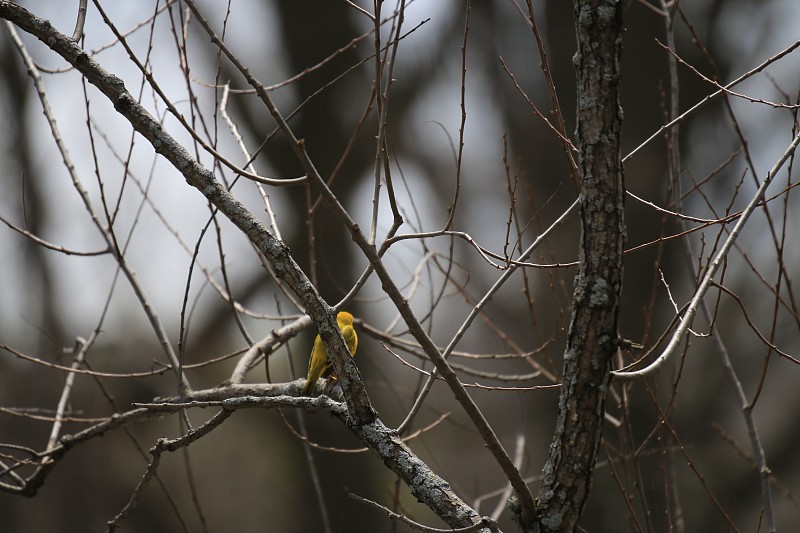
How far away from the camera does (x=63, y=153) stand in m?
2.55

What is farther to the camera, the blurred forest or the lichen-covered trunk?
the blurred forest

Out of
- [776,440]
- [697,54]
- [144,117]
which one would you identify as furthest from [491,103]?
[144,117]

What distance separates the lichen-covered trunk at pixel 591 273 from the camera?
127 cm

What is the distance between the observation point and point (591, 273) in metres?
1.32

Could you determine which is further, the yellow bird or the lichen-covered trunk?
the yellow bird

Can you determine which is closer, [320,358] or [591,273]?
[591,273]

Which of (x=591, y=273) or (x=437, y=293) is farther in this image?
(x=437, y=293)

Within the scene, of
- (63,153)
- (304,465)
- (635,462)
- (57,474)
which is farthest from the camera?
(304,465)

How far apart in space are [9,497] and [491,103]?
6.83 metres

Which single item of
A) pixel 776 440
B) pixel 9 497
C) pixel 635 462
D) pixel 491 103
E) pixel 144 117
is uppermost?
pixel 491 103

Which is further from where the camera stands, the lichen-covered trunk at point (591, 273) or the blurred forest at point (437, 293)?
the blurred forest at point (437, 293)

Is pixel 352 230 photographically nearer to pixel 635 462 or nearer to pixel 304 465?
pixel 635 462

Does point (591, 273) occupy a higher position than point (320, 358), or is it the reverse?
point (320, 358)

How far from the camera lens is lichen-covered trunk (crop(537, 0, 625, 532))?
1268 mm
